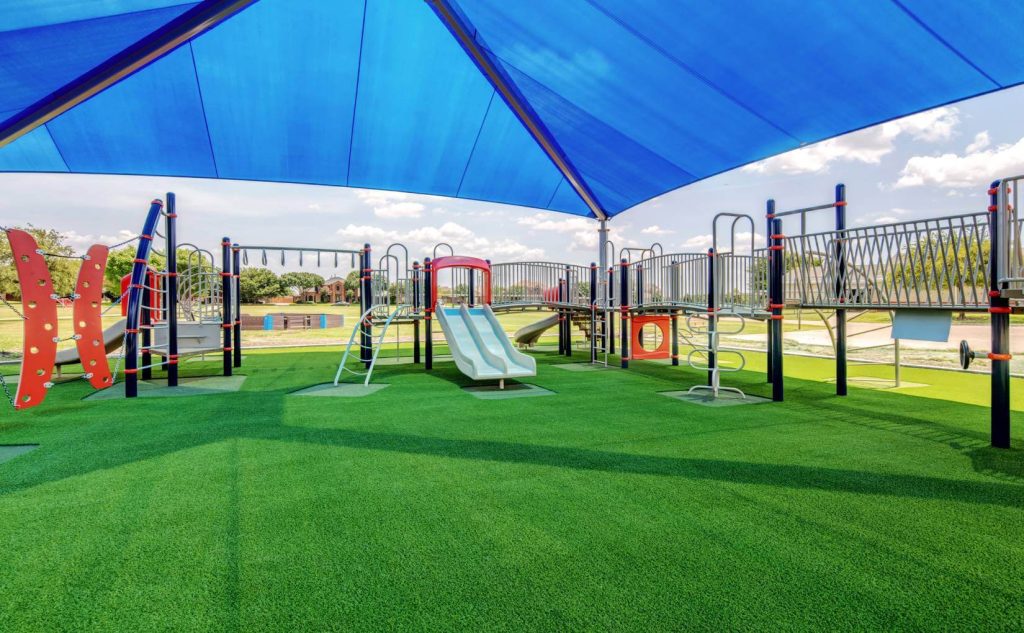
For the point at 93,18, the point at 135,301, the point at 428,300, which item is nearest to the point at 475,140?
the point at 428,300

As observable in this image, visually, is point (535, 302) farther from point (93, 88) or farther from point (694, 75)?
point (93, 88)

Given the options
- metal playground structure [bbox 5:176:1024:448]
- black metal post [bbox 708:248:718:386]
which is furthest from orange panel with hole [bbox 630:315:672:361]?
black metal post [bbox 708:248:718:386]

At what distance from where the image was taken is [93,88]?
685 centimetres

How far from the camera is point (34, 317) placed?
187 inches

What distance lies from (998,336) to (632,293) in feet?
22.7

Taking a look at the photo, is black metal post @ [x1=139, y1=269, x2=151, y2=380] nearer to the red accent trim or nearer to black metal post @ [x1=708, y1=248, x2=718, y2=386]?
the red accent trim

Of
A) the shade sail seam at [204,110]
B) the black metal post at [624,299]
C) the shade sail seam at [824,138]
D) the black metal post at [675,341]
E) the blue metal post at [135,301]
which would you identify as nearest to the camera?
the shade sail seam at [824,138]

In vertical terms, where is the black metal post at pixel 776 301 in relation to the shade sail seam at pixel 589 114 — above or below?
below

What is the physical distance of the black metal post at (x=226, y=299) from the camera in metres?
8.78

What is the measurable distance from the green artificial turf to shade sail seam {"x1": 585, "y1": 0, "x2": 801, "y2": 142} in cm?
487

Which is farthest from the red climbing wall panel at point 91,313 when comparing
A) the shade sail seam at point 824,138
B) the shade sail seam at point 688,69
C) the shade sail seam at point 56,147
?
the shade sail seam at point 824,138

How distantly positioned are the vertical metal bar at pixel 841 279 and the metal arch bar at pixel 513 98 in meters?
5.34

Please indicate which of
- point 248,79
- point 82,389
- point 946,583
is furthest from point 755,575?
point 248,79

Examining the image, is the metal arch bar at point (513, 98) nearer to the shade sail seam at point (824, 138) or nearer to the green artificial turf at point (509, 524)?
the shade sail seam at point (824, 138)
